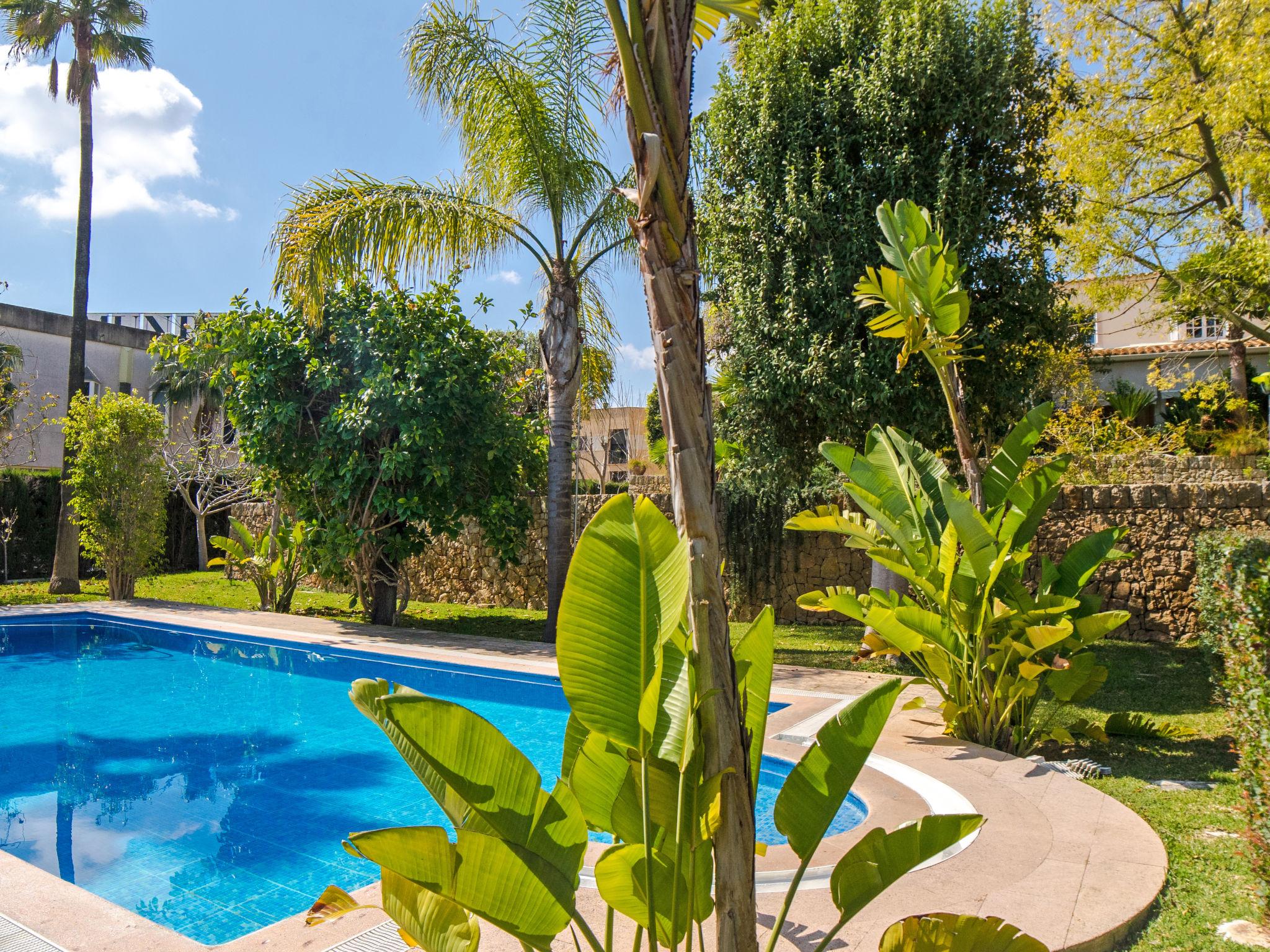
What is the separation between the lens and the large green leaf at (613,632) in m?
1.88

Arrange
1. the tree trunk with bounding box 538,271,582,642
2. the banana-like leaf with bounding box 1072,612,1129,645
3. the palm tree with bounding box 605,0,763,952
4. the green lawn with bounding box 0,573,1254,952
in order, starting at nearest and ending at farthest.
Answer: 1. the palm tree with bounding box 605,0,763,952
2. the green lawn with bounding box 0,573,1254,952
3. the banana-like leaf with bounding box 1072,612,1129,645
4. the tree trunk with bounding box 538,271,582,642

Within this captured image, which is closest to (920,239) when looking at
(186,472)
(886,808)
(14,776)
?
(886,808)

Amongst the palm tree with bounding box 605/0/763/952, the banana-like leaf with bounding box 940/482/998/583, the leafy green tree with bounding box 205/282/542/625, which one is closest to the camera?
the palm tree with bounding box 605/0/763/952

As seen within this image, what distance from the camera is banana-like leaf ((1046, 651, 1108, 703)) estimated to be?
5.61m

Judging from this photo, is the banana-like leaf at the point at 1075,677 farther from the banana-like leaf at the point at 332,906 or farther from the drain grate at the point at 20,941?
the drain grate at the point at 20,941

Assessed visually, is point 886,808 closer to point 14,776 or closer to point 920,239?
point 920,239

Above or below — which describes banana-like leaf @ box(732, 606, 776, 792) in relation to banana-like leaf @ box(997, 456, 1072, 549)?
below

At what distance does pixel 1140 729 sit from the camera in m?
6.05

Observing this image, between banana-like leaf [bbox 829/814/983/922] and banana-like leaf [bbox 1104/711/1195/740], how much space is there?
4963mm

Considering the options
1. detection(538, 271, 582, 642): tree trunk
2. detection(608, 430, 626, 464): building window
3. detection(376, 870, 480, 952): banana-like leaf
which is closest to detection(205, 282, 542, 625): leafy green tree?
detection(538, 271, 582, 642): tree trunk

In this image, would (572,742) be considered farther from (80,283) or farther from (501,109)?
(80,283)

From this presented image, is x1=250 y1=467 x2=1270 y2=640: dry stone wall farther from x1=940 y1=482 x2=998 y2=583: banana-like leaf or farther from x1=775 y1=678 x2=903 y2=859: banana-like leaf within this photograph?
x1=775 y1=678 x2=903 y2=859: banana-like leaf

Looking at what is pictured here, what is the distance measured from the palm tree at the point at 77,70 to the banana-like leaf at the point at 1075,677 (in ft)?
52.7

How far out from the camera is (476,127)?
10.4 metres
